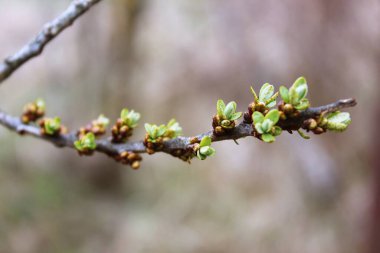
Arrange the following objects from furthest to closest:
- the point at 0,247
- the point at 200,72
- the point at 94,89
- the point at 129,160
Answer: the point at 200,72 < the point at 94,89 < the point at 0,247 < the point at 129,160

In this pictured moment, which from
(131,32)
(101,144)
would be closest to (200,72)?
(131,32)

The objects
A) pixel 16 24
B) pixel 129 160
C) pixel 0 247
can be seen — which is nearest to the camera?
pixel 129 160

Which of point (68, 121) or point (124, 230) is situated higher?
point (68, 121)

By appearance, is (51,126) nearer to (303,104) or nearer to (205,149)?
(205,149)

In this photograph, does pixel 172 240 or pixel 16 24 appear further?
pixel 16 24

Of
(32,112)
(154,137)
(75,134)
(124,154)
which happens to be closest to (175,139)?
(154,137)

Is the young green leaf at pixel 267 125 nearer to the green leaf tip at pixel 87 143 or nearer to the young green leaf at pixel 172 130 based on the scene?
the young green leaf at pixel 172 130

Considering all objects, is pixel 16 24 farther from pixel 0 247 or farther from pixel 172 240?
pixel 172 240
